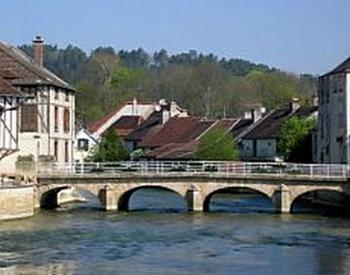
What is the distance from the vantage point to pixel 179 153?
91250mm

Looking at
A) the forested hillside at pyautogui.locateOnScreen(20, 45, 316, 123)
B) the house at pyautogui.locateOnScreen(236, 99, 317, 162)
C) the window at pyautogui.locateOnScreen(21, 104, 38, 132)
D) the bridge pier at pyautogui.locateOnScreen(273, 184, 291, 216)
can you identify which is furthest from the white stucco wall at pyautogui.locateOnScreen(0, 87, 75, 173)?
the forested hillside at pyautogui.locateOnScreen(20, 45, 316, 123)

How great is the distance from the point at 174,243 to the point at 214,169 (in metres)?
21.1

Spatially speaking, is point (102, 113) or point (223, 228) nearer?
point (223, 228)

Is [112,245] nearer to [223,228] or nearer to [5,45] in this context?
[223,228]

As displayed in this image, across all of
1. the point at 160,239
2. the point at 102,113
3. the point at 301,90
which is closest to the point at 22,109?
the point at 160,239

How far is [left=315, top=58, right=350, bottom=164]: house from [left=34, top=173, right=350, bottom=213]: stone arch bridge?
968cm

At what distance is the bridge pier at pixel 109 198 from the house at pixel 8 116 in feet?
19.2

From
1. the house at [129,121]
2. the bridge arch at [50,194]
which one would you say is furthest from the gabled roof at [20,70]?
the house at [129,121]

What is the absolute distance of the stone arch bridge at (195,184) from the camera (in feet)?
196

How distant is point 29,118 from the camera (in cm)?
6819

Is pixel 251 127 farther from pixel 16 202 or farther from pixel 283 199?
pixel 16 202

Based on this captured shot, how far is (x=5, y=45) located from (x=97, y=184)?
1471 centimetres

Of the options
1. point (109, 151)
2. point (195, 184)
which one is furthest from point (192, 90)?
point (195, 184)

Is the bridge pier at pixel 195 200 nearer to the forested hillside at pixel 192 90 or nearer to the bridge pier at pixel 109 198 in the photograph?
the bridge pier at pixel 109 198
